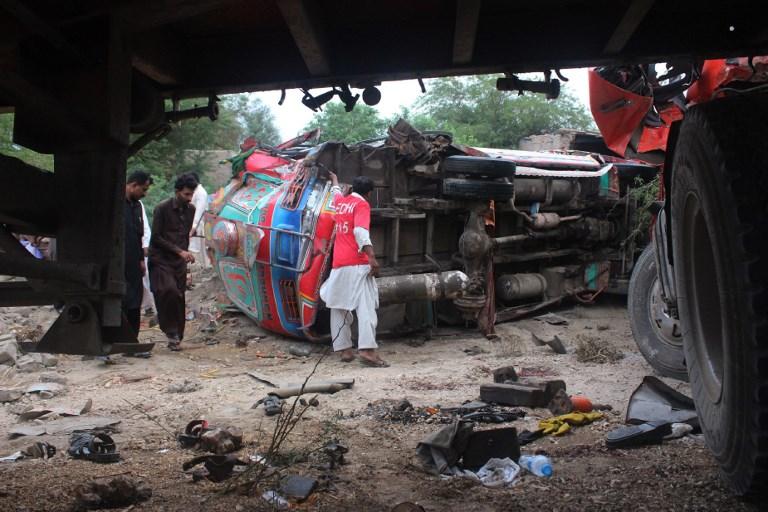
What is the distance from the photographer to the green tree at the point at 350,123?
18.0 metres

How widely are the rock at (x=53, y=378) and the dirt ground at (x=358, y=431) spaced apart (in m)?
0.07

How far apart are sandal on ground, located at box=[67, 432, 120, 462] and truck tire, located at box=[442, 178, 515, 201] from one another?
469 cm

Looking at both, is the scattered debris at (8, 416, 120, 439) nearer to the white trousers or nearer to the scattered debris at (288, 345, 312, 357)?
the white trousers

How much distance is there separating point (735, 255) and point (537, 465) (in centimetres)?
165

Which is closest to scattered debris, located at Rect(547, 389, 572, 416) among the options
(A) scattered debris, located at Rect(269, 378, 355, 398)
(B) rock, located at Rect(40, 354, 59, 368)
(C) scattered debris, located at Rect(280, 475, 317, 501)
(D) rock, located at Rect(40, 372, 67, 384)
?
(A) scattered debris, located at Rect(269, 378, 355, 398)

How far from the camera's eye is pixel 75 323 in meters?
2.62

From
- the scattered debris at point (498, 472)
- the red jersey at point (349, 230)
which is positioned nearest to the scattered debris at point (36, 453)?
the scattered debris at point (498, 472)

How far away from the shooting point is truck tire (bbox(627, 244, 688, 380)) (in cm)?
526

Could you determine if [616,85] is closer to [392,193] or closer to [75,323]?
[75,323]

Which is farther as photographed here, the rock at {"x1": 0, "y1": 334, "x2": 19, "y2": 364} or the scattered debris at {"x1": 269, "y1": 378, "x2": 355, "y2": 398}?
the rock at {"x1": 0, "y1": 334, "x2": 19, "y2": 364}

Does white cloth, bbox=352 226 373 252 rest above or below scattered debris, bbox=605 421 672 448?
above

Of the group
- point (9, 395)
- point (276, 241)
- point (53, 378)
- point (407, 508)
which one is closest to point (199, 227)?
point (276, 241)

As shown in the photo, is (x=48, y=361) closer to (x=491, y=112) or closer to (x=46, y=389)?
(x=46, y=389)

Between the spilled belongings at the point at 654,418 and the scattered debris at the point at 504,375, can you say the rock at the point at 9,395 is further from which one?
the spilled belongings at the point at 654,418
